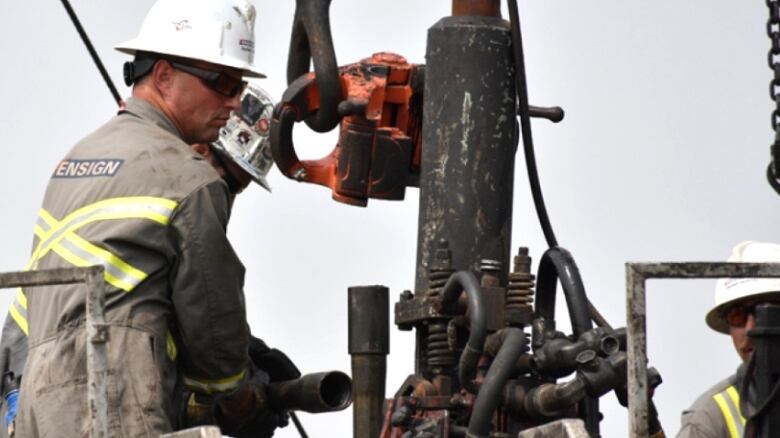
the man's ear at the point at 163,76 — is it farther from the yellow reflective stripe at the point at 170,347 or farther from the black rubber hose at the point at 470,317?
the black rubber hose at the point at 470,317

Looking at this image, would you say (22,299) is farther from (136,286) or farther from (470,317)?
(470,317)

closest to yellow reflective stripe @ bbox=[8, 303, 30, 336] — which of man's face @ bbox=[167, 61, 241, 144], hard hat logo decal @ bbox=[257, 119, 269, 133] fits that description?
man's face @ bbox=[167, 61, 241, 144]

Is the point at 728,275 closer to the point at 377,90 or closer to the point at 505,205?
the point at 505,205

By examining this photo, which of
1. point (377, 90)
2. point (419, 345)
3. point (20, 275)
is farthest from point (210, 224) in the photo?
point (377, 90)

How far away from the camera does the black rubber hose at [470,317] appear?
7723 mm

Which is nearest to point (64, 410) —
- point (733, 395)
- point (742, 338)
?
point (733, 395)

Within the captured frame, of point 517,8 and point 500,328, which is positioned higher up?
point 517,8

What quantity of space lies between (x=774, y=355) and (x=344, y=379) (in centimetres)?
179

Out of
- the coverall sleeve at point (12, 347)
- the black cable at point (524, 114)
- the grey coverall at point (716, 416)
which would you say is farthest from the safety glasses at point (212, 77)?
the grey coverall at point (716, 416)

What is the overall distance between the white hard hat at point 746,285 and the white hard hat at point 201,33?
2334mm

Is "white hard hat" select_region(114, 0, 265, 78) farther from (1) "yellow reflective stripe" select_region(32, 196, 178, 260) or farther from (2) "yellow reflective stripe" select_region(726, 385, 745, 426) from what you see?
(2) "yellow reflective stripe" select_region(726, 385, 745, 426)

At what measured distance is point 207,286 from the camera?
732cm

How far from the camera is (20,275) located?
659cm

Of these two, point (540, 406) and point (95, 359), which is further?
point (540, 406)
